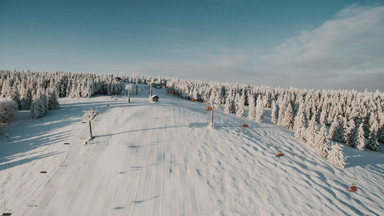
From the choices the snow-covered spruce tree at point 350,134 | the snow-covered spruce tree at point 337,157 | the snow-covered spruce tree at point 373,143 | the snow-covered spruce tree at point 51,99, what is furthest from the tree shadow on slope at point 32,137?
the snow-covered spruce tree at point 373,143

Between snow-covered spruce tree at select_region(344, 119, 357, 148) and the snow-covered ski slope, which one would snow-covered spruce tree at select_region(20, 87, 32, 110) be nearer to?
the snow-covered ski slope

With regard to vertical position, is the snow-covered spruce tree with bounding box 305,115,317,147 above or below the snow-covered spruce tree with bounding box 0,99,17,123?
below

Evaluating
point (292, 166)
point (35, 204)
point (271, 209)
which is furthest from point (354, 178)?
point (35, 204)

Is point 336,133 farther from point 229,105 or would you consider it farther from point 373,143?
point 229,105

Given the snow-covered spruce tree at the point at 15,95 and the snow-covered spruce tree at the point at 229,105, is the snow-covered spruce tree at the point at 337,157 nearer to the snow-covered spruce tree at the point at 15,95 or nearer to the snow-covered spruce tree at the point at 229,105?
the snow-covered spruce tree at the point at 229,105

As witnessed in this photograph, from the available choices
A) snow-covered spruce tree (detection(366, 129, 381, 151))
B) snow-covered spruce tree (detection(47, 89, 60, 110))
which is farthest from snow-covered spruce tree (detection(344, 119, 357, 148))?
snow-covered spruce tree (detection(47, 89, 60, 110))

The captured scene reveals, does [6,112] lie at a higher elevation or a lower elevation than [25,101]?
lower

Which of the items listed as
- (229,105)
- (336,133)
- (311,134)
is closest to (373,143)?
(336,133)

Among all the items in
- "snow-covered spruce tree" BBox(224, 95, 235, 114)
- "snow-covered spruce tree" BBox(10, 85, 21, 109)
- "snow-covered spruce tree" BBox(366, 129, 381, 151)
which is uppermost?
"snow-covered spruce tree" BBox(10, 85, 21, 109)
